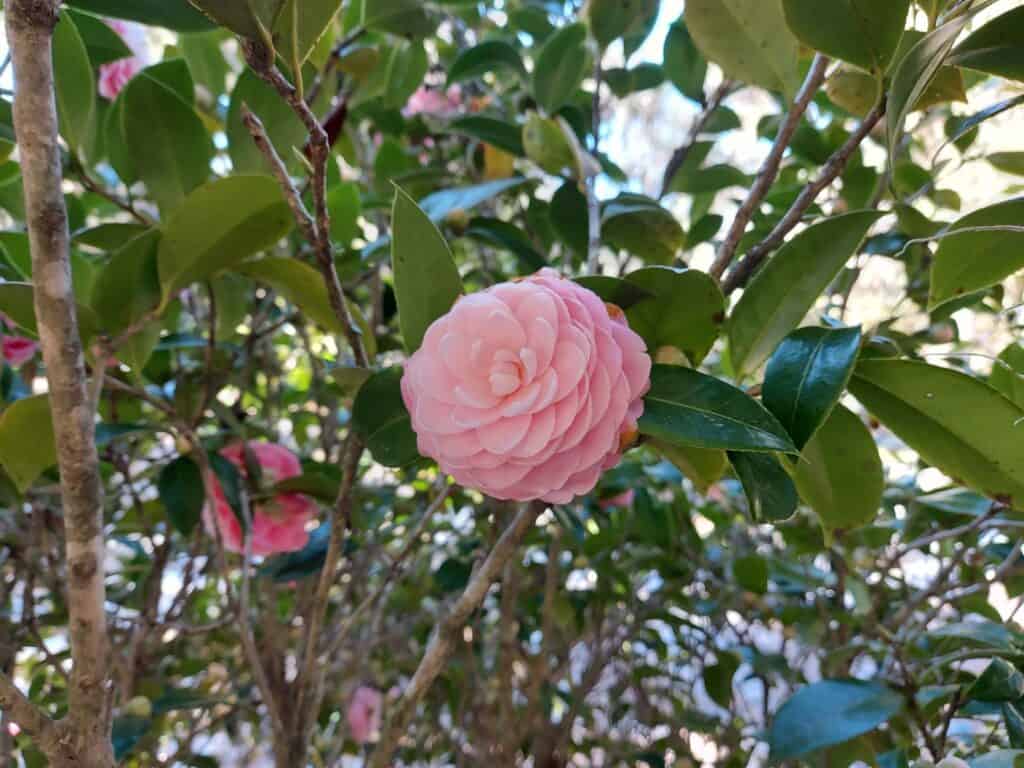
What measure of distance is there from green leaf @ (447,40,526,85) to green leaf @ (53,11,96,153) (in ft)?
1.39

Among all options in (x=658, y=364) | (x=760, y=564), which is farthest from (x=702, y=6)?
(x=760, y=564)

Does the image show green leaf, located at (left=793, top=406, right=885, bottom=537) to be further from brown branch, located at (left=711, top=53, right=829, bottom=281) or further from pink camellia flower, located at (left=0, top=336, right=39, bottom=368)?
pink camellia flower, located at (left=0, top=336, right=39, bottom=368)

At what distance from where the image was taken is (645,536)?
1056 millimetres

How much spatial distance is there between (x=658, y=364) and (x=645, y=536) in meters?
0.64

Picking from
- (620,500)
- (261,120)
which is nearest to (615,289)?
(261,120)

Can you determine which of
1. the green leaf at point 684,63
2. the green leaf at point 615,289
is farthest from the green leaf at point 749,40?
the green leaf at point 684,63

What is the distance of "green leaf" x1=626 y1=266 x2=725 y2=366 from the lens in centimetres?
47

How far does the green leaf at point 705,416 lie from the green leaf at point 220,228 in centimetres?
31

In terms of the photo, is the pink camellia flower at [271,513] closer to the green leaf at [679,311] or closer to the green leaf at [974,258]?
the green leaf at [679,311]

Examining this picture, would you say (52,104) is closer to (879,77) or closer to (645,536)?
(879,77)

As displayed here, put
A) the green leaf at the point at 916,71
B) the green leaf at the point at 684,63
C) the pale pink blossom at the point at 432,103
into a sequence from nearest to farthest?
the green leaf at the point at 916,71 < the green leaf at the point at 684,63 < the pale pink blossom at the point at 432,103

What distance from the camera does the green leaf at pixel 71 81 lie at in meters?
0.60

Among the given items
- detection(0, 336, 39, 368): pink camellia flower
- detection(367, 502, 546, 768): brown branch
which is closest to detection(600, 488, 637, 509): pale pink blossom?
detection(367, 502, 546, 768): brown branch

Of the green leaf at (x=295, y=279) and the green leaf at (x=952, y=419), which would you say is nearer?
the green leaf at (x=952, y=419)
